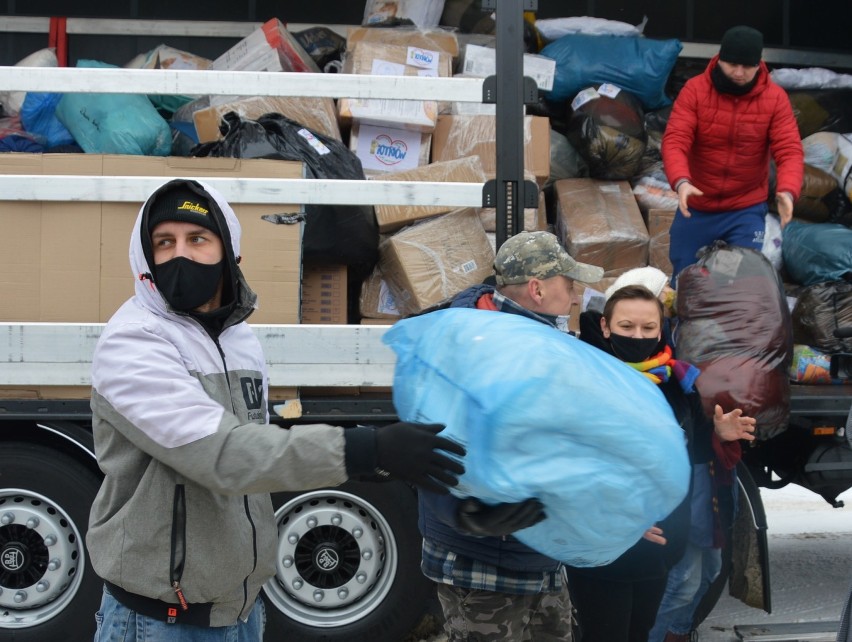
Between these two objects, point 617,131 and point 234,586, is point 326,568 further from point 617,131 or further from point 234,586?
point 617,131

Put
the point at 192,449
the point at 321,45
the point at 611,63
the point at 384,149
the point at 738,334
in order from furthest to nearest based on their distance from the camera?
the point at 321,45, the point at 611,63, the point at 384,149, the point at 738,334, the point at 192,449

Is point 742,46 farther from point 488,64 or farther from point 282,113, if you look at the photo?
point 282,113

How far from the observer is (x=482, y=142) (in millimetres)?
4254

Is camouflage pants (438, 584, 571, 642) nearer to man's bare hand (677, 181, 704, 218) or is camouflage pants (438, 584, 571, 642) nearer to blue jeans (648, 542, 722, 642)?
blue jeans (648, 542, 722, 642)

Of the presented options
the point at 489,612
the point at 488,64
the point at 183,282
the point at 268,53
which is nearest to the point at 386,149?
the point at 488,64

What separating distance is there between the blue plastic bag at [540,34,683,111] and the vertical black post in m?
1.48

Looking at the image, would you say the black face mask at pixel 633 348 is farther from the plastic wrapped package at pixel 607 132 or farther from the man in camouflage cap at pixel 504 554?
the plastic wrapped package at pixel 607 132

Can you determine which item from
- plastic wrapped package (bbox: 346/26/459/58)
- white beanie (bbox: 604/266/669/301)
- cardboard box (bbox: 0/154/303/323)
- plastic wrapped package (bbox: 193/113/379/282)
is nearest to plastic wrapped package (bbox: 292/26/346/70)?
plastic wrapped package (bbox: 346/26/459/58)

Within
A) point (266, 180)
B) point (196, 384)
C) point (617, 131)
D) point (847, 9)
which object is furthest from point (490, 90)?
point (847, 9)

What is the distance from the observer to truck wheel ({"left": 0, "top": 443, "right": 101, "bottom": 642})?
3.70m

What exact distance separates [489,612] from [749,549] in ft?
5.90

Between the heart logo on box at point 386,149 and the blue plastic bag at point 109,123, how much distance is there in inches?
38.1

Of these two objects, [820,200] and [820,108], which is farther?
[820,108]

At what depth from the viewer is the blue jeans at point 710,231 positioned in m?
4.40
